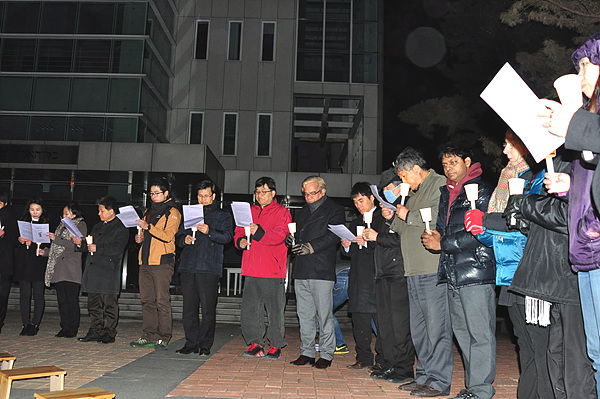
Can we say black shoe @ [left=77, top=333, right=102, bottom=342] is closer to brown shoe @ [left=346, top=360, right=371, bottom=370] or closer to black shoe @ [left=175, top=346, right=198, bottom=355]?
black shoe @ [left=175, top=346, right=198, bottom=355]

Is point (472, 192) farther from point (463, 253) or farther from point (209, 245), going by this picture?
point (209, 245)

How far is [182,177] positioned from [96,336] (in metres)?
11.9

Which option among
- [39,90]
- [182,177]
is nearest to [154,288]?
[182,177]

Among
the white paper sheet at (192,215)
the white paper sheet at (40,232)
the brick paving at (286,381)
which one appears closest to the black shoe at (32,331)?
the white paper sheet at (40,232)

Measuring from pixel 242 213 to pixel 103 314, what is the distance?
326 centimetres

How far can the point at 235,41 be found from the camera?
23.5 metres

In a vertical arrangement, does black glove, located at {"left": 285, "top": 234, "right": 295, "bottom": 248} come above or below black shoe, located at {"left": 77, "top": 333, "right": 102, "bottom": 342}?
above

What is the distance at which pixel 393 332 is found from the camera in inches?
227

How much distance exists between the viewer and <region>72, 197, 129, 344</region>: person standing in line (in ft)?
26.4

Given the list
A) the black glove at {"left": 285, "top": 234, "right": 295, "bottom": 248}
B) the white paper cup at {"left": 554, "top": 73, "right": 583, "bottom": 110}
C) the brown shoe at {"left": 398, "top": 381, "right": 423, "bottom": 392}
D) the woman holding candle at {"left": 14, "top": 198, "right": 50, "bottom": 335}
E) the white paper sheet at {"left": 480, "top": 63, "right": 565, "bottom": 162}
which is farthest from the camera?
the woman holding candle at {"left": 14, "top": 198, "right": 50, "bottom": 335}

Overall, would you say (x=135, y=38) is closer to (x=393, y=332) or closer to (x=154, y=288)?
(x=154, y=288)

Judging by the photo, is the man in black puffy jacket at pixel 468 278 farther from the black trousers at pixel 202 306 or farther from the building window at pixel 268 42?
the building window at pixel 268 42

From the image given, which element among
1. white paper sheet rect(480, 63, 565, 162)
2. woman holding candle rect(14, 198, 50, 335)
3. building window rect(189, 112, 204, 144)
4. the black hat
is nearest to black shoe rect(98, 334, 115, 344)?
woman holding candle rect(14, 198, 50, 335)

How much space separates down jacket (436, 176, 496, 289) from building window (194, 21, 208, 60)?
2038 centimetres
